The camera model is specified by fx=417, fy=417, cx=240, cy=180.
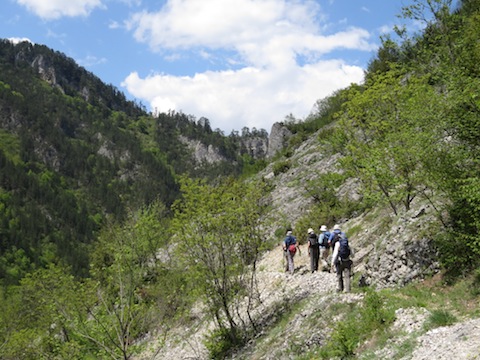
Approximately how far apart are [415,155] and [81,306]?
17.8 m

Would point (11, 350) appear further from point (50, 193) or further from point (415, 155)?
point (50, 193)

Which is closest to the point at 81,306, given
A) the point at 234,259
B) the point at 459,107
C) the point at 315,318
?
the point at 234,259

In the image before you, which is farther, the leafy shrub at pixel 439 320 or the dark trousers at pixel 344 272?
the dark trousers at pixel 344 272

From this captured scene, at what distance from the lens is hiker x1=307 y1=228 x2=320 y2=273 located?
2166 centimetres

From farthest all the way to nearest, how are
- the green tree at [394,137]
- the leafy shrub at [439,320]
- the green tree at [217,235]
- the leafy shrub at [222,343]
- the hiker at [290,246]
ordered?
the hiker at [290,246], the leafy shrub at [222,343], the green tree at [217,235], the green tree at [394,137], the leafy shrub at [439,320]

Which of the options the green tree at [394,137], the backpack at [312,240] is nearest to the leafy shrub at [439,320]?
the green tree at [394,137]

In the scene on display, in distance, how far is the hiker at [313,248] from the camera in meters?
21.7

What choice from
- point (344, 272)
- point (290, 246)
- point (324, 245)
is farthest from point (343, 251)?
point (290, 246)

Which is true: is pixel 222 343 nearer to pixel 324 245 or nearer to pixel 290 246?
pixel 290 246

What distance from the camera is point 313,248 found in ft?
72.0

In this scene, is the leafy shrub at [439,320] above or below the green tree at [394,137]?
below

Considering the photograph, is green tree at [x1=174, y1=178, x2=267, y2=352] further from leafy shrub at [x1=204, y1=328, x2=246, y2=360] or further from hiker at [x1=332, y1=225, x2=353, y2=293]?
hiker at [x1=332, y1=225, x2=353, y2=293]

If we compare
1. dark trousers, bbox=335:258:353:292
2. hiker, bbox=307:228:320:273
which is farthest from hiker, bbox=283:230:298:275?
dark trousers, bbox=335:258:353:292

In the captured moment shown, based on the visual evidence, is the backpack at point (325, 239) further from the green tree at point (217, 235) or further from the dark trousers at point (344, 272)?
the dark trousers at point (344, 272)
